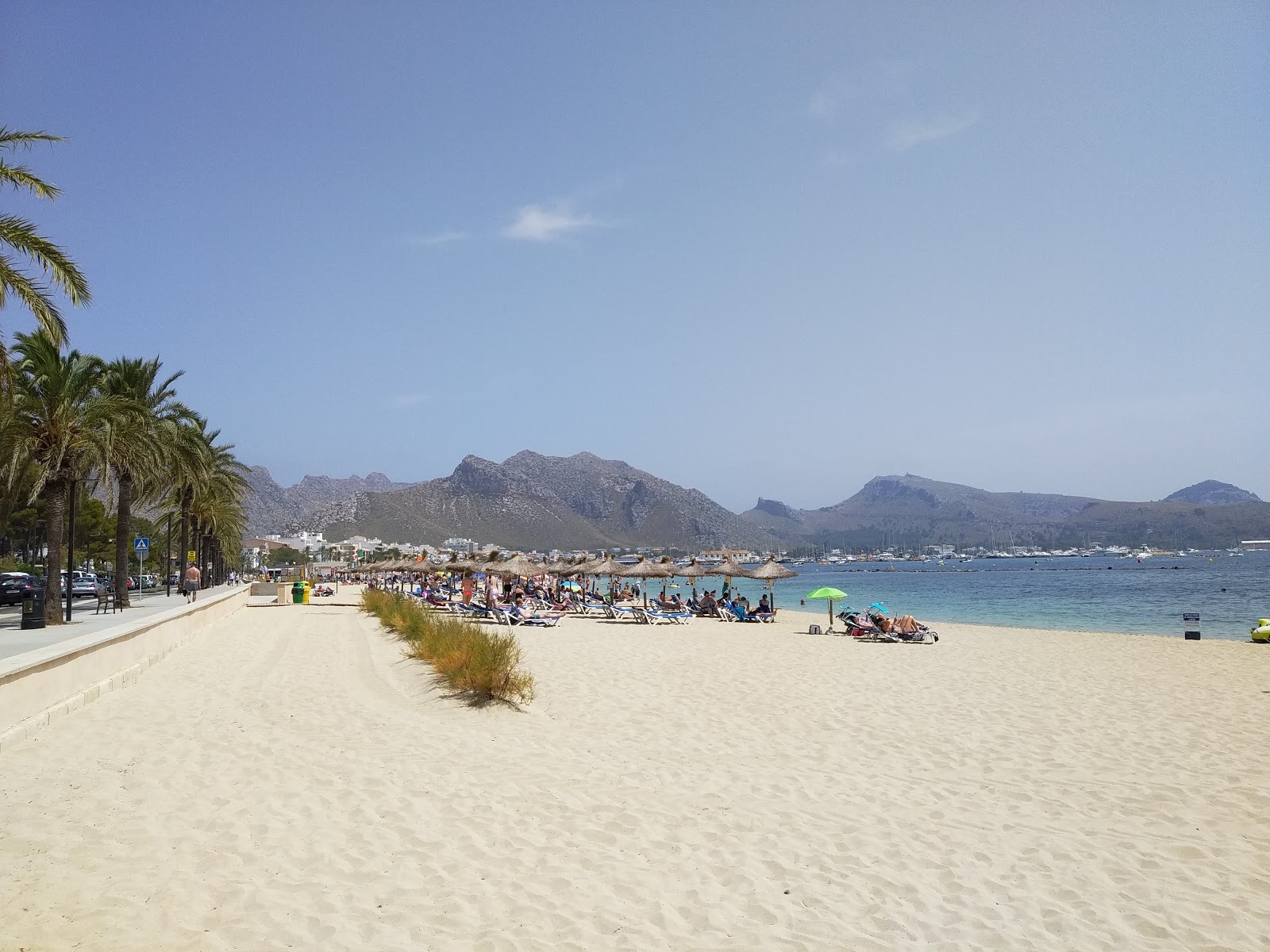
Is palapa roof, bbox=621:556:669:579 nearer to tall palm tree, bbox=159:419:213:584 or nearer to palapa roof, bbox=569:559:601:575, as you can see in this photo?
palapa roof, bbox=569:559:601:575

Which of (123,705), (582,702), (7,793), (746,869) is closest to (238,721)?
(123,705)

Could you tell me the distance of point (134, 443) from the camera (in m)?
18.0

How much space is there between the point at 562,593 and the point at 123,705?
22.3 metres

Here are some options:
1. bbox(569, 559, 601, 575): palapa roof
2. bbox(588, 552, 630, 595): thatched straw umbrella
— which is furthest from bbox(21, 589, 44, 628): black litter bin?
bbox(569, 559, 601, 575): palapa roof

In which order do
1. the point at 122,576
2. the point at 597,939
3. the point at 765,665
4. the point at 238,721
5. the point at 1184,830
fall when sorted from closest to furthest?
the point at 597,939 < the point at 1184,830 < the point at 238,721 < the point at 765,665 < the point at 122,576

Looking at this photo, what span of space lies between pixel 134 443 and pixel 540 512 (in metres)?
139

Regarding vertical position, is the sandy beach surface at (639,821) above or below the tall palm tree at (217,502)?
below

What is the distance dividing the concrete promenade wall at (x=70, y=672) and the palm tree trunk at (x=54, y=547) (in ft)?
8.95

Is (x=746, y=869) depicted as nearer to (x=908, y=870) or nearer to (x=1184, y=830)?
(x=908, y=870)

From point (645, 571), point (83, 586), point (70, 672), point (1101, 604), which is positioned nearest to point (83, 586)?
point (83, 586)

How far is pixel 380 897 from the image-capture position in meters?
4.21

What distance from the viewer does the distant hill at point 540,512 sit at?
450 ft

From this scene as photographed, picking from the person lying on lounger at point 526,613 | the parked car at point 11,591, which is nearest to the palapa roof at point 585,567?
the person lying on lounger at point 526,613

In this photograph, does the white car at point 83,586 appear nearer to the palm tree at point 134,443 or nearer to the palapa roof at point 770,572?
the palm tree at point 134,443
